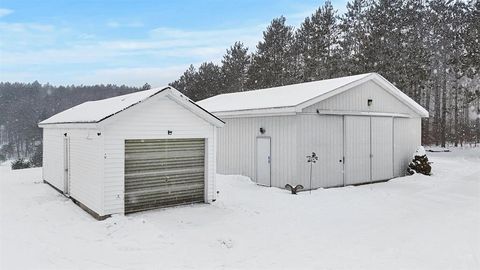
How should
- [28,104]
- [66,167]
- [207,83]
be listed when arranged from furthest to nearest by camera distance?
[28,104]
[207,83]
[66,167]

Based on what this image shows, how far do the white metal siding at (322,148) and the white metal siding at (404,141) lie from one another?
13.5ft

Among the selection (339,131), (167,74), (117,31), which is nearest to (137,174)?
(339,131)

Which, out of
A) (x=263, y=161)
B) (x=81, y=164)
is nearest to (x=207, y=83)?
(x=263, y=161)

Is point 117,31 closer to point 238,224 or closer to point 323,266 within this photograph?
point 238,224

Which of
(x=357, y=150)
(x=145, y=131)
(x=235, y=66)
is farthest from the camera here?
(x=235, y=66)

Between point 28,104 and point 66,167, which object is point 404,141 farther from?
point 28,104

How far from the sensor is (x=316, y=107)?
44.6ft

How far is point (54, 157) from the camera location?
13.6m

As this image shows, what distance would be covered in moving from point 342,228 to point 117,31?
19.5m

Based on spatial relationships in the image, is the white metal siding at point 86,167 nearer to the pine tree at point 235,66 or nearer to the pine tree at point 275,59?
the pine tree at point 275,59

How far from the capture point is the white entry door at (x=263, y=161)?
46.3 ft

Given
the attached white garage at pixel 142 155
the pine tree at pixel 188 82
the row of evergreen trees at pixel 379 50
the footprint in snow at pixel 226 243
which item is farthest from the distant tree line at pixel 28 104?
the footprint in snow at pixel 226 243

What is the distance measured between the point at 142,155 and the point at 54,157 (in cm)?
578

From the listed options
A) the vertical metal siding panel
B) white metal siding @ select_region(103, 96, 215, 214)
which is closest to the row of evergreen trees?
the vertical metal siding panel
